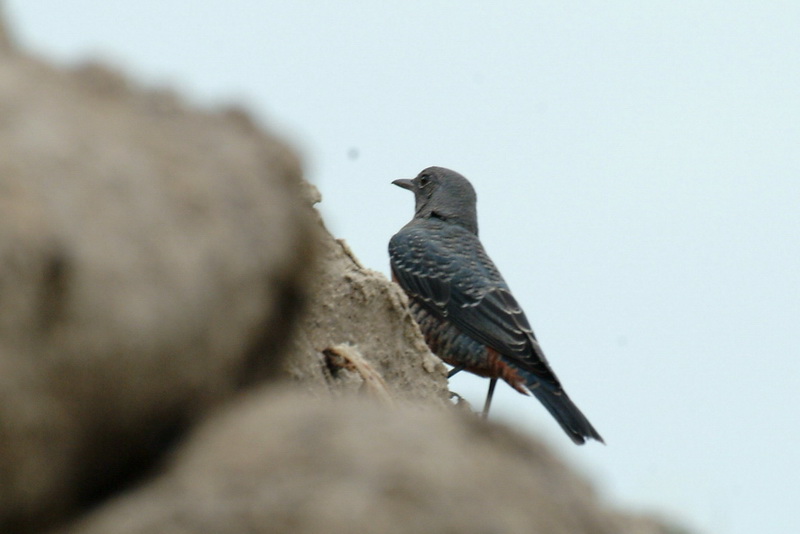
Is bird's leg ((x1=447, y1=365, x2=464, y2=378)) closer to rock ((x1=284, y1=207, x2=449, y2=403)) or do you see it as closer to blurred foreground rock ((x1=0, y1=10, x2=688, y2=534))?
rock ((x1=284, y1=207, x2=449, y2=403))

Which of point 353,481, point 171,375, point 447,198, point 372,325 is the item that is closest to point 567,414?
point 447,198

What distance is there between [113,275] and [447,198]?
832 cm

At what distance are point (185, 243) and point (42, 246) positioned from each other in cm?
29

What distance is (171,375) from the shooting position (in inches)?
87.6

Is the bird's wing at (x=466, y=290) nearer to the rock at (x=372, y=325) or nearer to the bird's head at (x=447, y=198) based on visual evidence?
the bird's head at (x=447, y=198)

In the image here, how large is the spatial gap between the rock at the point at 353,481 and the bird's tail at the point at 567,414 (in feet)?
20.7

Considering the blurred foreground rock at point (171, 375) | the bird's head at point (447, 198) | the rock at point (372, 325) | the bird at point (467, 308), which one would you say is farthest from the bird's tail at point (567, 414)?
the blurred foreground rock at point (171, 375)

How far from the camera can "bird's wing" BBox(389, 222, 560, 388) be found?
30.1ft

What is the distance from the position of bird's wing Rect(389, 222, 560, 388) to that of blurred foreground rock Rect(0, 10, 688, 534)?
265 inches

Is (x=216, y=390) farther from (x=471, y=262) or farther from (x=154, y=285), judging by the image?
(x=471, y=262)

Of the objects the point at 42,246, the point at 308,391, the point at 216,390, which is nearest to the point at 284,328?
the point at 216,390

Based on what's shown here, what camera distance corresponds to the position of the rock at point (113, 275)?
2.06 metres

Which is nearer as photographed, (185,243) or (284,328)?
(185,243)

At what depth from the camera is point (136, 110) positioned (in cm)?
246
